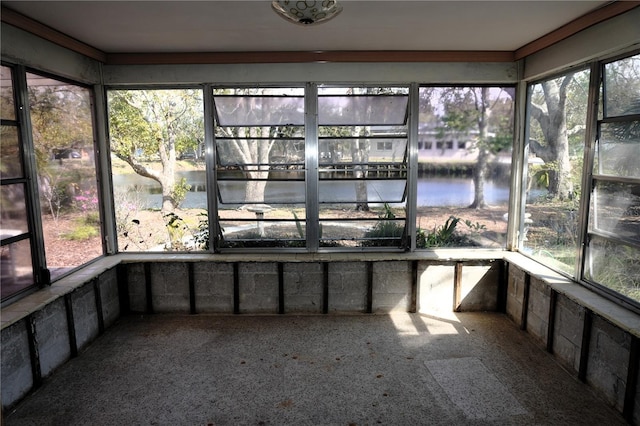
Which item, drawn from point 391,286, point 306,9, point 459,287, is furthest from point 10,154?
point 459,287

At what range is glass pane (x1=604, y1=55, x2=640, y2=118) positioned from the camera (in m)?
3.10

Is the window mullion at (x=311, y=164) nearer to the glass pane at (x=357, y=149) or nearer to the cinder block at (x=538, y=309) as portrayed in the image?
the glass pane at (x=357, y=149)

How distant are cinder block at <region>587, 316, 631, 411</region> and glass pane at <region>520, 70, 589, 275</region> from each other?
2.81ft

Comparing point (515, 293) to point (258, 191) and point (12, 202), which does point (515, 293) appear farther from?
point (12, 202)

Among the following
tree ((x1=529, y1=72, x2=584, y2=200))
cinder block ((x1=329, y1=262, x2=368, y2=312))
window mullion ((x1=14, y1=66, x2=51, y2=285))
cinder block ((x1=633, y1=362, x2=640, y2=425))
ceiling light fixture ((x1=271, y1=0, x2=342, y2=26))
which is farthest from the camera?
cinder block ((x1=329, y1=262, x2=368, y2=312))

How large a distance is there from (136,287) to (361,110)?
3.33 m

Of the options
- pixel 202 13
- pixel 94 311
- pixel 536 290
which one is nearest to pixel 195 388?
pixel 94 311

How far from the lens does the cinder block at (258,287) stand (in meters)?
4.67

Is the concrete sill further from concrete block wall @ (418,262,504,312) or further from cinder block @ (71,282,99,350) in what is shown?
cinder block @ (71,282,99,350)

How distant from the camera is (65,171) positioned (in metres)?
4.13

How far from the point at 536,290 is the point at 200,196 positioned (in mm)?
3829

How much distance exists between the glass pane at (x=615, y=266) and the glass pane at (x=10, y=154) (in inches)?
196

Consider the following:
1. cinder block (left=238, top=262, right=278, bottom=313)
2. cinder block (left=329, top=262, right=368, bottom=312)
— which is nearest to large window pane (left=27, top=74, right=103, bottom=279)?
cinder block (left=238, top=262, right=278, bottom=313)

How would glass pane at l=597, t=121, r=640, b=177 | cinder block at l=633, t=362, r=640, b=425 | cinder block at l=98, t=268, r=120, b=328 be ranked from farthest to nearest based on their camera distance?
1. cinder block at l=98, t=268, r=120, b=328
2. glass pane at l=597, t=121, r=640, b=177
3. cinder block at l=633, t=362, r=640, b=425
